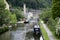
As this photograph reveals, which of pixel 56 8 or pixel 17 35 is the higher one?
pixel 56 8

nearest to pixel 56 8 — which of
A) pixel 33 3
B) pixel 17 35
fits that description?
pixel 17 35

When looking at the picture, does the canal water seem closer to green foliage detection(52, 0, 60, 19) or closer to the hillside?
green foliage detection(52, 0, 60, 19)

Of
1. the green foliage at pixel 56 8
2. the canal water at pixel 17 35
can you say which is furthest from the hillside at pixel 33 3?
the green foliage at pixel 56 8

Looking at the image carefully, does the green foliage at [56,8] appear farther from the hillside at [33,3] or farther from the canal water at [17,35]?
the hillside at [33,3]

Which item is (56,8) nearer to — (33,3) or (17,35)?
(17,35)

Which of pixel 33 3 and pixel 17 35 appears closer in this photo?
pixel 17 35

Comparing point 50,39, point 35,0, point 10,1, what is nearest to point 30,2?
point 35,0

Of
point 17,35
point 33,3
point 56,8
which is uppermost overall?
point 56,8

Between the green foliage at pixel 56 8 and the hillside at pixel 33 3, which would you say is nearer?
the green foliage at pixel 56 8

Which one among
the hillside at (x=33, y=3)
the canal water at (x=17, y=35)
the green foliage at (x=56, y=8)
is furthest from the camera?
the hillside at (x=33, y=3)

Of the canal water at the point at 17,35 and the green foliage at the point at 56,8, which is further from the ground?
the green foliage at the point at 56,8

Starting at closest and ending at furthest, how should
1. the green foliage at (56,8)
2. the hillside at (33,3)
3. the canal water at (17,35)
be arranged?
the canal water at (17,35) → the green foliage at (56,8) → the hillside at (33,3)

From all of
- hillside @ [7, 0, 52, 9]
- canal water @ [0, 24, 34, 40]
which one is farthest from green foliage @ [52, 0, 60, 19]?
hillside @ [7, 0, 52, 9]

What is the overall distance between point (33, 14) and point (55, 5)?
59554 mm
